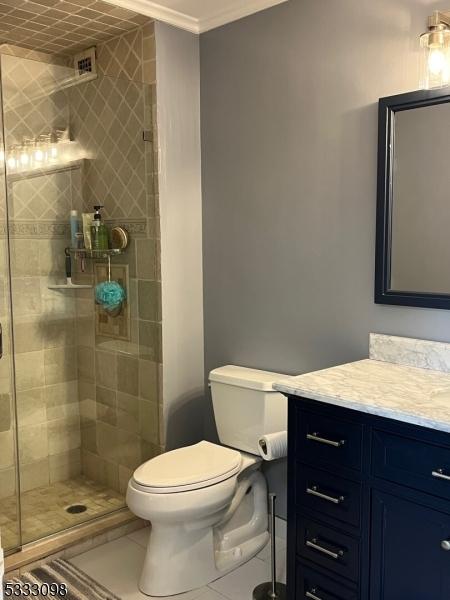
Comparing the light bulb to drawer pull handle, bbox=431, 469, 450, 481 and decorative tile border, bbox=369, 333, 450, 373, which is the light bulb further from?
drawer pull handle, bbox=431, 469, 450, 481

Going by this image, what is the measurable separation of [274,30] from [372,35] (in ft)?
1.64

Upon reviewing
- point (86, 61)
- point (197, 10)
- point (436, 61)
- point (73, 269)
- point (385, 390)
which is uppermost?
point (197, 10)

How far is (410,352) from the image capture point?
83.8 inches

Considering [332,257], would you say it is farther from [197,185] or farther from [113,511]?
[113,511]

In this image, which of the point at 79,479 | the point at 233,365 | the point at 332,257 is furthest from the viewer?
Result: the point at 79,479

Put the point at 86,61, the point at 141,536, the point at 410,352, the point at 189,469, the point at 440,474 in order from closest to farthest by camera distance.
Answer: the point at 440,474, the point at 410,352, the point at 189,469, the point at 141,536, the point at 86,61

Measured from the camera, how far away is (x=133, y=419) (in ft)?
9.69

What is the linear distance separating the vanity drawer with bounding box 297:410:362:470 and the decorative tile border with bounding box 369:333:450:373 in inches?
20.8

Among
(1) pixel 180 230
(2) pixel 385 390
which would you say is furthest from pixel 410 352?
(1) pixel 180 230

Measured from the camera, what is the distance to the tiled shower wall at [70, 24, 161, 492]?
9.11 ft

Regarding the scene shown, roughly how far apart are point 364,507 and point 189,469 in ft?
2.56

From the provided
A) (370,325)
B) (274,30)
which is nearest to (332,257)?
(370,325)

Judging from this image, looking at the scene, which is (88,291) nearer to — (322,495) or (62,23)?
(62,23)

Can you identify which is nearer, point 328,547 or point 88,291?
point 328,547
